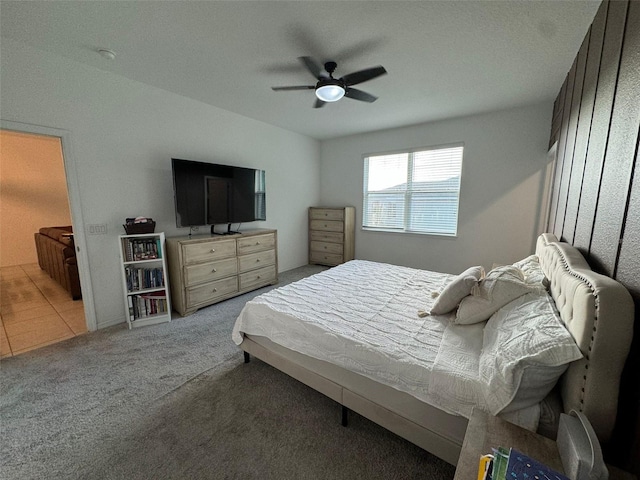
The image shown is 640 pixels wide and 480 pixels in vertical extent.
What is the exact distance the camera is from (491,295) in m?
1.54

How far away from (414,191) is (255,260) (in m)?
3.08

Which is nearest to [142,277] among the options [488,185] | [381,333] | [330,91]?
[381,333]

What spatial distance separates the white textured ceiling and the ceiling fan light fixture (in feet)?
1.08

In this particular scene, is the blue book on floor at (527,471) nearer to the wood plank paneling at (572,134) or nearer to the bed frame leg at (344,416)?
the bed frame leg at (344,416)

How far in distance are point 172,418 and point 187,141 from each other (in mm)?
3158

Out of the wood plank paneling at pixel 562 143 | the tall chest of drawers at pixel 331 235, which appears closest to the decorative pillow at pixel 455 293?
the wood plank paneling at pixel 562 143

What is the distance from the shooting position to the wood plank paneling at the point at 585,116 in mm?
1589

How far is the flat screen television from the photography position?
3.06 meters

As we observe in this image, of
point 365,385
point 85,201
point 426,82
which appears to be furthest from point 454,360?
point 85,201

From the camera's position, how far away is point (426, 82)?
2758 millimetres

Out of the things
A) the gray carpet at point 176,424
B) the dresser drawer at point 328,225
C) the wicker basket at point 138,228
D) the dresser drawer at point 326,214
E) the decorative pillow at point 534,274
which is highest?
the dresser drawer at point 326,214

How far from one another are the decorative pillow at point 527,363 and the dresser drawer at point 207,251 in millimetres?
3016

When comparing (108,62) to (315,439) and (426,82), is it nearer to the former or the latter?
(426,82)

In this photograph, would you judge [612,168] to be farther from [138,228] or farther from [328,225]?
[328,225]
